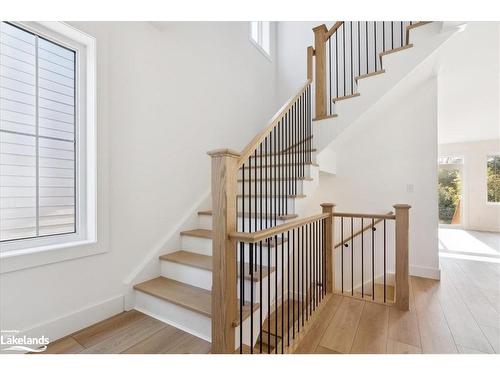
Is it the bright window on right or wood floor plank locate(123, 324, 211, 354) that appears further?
the bright window on right

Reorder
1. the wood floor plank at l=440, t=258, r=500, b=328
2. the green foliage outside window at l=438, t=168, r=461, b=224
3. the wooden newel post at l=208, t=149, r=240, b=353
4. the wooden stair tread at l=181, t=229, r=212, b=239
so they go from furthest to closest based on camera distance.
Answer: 1. the green foliage outside window at l=438, t=168, r=461, b=224
2. the wooden stair tread at l=181, t=229, r=212, b=239
3. the wood floor plank at l=440, t=258, r=500, b=328
4. the wooden newel post at l=208, t=149, r=240, b=353

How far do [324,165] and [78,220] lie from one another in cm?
286

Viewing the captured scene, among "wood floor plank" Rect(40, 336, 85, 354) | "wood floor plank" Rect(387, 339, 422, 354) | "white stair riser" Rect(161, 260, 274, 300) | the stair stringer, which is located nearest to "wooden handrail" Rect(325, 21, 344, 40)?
the stair stringer

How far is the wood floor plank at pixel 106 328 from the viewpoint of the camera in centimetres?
162

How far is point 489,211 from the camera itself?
6.62 metres

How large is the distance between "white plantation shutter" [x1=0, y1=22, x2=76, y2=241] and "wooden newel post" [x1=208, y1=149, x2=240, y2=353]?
121 centimetres

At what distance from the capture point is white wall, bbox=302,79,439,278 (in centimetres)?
322

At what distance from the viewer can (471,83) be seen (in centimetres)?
377

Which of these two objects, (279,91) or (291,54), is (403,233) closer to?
(279,91)

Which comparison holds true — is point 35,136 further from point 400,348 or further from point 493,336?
point 493,336

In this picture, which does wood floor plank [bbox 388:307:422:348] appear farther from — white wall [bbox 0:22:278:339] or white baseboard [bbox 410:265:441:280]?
white wall [bbox 0:22:278:339]

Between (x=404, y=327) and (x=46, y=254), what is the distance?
8.69ft

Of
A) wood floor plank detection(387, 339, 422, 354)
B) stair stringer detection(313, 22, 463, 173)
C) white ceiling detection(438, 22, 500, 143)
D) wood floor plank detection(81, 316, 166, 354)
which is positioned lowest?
wood floor plank detection(387, 339, 422, 354)
